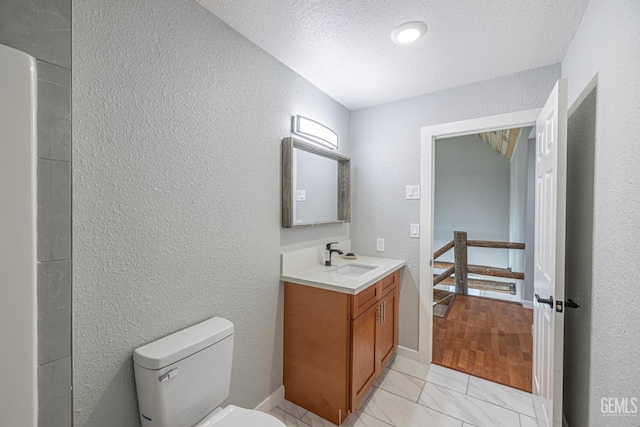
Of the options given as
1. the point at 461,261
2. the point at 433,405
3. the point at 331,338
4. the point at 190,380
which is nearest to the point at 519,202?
the point at 461,261

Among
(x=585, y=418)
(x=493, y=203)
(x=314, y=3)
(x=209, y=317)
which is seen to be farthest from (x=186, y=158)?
(x=493, y=203)

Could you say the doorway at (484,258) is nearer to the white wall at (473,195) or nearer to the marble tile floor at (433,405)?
the white wall at (473,195)

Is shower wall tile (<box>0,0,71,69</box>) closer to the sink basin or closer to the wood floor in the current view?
the sink basin

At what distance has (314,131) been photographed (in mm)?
2166

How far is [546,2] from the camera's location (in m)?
1.35

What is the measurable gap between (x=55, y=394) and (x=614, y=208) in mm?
2069

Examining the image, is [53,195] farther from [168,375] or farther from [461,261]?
[461,261]

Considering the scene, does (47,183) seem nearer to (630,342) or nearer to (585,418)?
(630,342)

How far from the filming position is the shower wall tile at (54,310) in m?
0.83

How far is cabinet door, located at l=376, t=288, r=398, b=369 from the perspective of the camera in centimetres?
208

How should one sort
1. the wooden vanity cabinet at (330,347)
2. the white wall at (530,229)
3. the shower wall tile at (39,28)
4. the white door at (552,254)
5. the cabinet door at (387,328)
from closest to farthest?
the shower wall tile at (39,28) < the white door at (552,254) < the wooden vanity cabinet at (330,347) < the cabinet door at (387,328) < the white wall at (530,229)

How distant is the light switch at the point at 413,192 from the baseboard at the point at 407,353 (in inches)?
53.9

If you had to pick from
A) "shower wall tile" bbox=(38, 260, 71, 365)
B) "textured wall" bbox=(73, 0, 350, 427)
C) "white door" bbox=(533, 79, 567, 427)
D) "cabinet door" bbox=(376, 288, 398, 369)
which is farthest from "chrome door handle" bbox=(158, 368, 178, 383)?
"white door" bbox=(533, 79, 567, 427)

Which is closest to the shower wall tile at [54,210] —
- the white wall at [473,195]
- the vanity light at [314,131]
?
the vanity light at [314,131]
